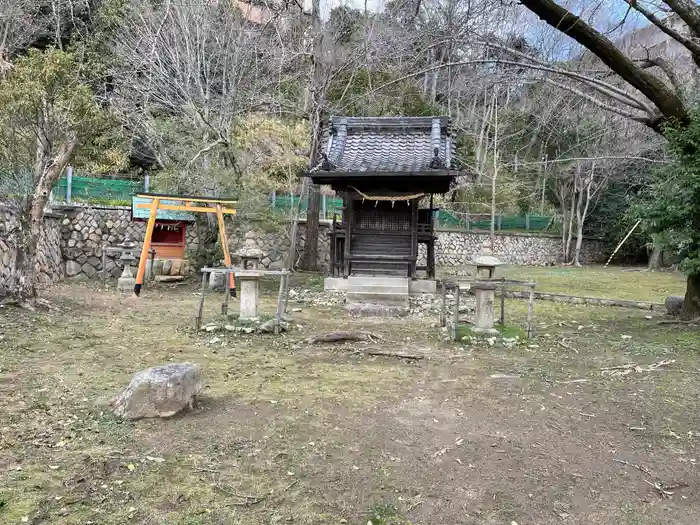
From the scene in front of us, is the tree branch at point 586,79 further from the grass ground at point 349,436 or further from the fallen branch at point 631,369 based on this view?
the fallen branch at point 631,369

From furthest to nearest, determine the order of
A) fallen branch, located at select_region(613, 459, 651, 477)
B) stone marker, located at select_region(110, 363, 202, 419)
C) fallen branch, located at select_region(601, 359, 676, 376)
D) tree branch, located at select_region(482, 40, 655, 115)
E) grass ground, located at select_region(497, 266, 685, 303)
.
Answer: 1. grass ground, located at select_region(497, 266, 685, 303)
2. tree branch, located at select_region(482, 40, 655, 115)
3. fallen branch, located at select_region(601, 359, 676, 376)
4. stone marker, located at select_region(110, 363, 202, 419)
5. fallen branch, located at select_region(613, 459, 651, 477)

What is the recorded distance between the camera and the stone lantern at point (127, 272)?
12312 millimetres

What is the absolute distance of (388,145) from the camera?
13.4 m

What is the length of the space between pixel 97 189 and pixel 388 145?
8854mm

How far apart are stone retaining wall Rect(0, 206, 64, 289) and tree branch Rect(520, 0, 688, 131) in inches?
352

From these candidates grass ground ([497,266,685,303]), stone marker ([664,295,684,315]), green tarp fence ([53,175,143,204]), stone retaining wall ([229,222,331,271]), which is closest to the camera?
stone marker ([664,295,684,315])

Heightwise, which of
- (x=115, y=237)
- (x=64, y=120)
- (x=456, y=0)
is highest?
(x=456, y=0)

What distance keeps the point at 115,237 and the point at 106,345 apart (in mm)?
9317

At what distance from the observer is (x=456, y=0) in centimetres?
613

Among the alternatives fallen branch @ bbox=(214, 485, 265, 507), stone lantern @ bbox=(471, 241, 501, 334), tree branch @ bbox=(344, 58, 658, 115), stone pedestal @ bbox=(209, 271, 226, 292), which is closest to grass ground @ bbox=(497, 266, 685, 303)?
tree branch @ bbox=(344, 58, 658, 115)

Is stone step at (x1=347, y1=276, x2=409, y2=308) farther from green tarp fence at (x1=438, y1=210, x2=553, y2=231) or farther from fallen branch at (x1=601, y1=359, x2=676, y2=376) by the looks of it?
green tarp fence at (x1=438, y1=210, x2=553, y2=231)

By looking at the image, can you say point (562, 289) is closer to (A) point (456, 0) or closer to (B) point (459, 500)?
(A) point (456, 0)

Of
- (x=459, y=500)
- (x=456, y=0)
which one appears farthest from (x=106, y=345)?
(x=456, y=0)

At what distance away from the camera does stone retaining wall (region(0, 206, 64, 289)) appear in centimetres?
980
